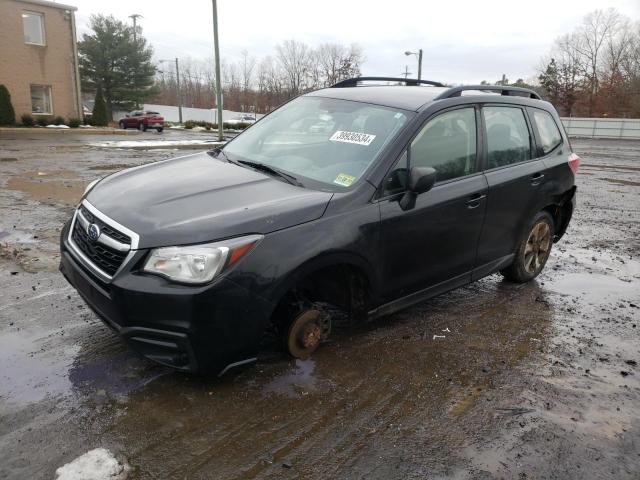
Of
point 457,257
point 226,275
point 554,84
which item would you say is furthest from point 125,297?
point 554,84

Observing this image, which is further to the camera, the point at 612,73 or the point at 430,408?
the point at 612,73

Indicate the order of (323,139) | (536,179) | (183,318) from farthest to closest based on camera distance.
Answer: (536,179)
(323,139)
(183,318)

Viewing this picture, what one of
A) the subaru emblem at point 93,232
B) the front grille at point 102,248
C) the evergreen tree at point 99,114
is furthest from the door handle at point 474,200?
the evergreen tree at point 99,114

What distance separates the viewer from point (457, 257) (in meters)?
4.05

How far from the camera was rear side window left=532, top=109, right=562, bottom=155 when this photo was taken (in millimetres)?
4957

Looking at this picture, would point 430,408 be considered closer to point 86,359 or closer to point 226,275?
A: point 226,275

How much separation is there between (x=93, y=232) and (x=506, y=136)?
3495 mm

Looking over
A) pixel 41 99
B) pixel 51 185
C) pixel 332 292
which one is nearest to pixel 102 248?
pixel 332 292

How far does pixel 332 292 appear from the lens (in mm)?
3516

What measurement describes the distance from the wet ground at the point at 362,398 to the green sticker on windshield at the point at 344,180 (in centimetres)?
121

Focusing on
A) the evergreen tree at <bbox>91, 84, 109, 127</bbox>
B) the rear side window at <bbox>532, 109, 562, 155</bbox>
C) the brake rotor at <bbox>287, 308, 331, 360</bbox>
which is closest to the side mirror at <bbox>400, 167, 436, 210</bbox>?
the brake rotor at <bbox>287, 308, 331, 360</bbox>

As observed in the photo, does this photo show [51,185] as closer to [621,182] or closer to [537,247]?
[537,247]

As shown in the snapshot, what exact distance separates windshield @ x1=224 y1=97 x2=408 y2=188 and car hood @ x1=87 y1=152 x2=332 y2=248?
0.94 ft

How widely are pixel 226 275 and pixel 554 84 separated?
65.5m
